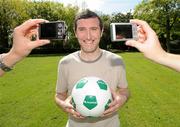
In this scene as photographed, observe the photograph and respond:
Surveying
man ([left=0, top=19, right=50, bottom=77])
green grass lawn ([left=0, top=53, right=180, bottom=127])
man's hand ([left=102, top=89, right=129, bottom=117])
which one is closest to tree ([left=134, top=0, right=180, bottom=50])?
green grass lawn ([left=0, top=53, right=180, bottom=127])

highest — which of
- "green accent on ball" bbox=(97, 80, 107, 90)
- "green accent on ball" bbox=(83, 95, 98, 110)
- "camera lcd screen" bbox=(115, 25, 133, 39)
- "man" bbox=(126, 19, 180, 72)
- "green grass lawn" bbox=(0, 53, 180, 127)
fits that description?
"camera lcd screen" bbox=(115, 25, 133, 39)

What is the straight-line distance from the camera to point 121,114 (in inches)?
458

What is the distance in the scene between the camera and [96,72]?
5.41 meters

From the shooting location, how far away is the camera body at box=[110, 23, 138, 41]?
15.2 ft

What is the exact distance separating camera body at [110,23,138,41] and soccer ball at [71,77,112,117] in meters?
0.67

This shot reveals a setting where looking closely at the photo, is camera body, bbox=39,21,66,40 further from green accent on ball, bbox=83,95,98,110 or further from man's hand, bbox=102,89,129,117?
man's hand, bbox=102,89,129,117

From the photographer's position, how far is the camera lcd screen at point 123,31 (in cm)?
473

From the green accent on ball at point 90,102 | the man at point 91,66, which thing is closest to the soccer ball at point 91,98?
the green accent on ball at point 90,102

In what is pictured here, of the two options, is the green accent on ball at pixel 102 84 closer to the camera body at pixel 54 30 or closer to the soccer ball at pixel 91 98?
the soccer ball at pixel 91 98

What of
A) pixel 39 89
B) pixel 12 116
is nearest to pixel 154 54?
pixel 12 116

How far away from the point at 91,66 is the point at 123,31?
83 cm

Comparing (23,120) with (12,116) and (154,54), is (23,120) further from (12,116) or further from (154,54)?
(154,54)

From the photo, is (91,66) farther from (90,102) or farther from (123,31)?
(123,31)

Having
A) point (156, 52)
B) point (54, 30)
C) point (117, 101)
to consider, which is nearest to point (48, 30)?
point (54, 30)
